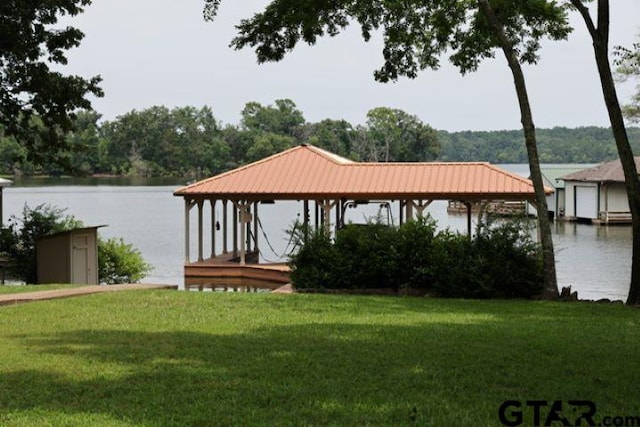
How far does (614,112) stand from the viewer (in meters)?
15.8

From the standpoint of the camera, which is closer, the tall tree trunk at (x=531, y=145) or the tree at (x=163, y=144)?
the tall tree trunk at (x=531, y=145)

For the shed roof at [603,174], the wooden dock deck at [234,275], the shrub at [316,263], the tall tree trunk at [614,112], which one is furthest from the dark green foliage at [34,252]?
the shed roof at [603,174]

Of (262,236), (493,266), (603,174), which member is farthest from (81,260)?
(603,174)

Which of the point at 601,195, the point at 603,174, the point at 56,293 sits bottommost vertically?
the point at 56,293

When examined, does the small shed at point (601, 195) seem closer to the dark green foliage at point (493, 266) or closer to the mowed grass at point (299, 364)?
the dark green foliage at point (493, 266)

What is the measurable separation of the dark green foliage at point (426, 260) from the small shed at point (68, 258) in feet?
14.3

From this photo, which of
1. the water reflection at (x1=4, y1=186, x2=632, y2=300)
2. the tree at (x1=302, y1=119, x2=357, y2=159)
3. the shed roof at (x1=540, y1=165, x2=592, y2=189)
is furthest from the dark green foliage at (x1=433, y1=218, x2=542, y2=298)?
the tree at (x1=302, y1=119, x2=357, y2=159)

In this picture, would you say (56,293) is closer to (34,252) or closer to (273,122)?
(34,252)

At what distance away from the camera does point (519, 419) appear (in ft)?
21.7

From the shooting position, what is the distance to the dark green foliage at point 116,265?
2394 cm

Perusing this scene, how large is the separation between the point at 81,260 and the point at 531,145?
915 cm

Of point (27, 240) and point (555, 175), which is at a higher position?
point (555, 175)

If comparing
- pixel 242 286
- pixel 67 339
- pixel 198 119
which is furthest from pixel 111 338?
pixel 198 119

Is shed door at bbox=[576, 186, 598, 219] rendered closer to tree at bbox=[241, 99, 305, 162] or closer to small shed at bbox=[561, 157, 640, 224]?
small shed at bbox=[561, 157, 640, 224]
